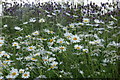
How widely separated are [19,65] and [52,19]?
6.46 feet

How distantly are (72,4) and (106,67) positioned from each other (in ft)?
9.03

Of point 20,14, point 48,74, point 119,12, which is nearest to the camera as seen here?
point 48,74

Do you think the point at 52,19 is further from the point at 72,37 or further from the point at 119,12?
the point at 72,37

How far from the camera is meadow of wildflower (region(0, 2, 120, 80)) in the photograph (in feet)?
5.99

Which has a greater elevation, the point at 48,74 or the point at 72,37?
the point at 72,37

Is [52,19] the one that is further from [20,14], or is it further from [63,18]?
[20,14]

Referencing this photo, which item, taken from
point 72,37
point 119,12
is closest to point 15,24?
point 119,12

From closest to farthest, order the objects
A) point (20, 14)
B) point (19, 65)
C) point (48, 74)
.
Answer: point (48, 74)
point (19, 65)
point (20, 14)

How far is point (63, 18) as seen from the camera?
12.2 feet

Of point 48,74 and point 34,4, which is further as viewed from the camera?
point 34,4

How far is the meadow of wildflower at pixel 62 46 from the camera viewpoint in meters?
1.83

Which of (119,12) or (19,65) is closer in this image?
(19,65)

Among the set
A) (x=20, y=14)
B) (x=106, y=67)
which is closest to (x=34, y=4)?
(x=20, y=14)

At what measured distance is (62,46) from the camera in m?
2.14
